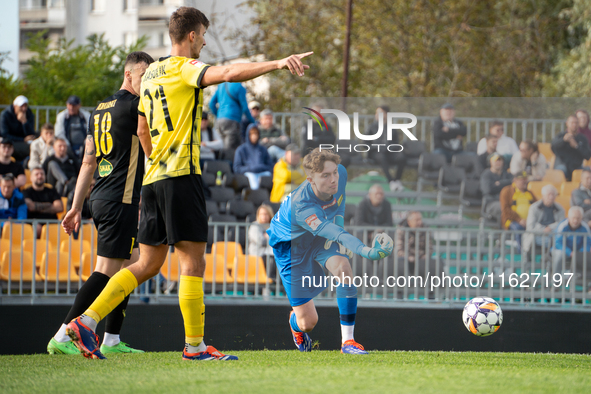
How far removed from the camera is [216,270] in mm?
8453

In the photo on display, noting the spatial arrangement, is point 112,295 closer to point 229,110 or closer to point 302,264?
point 302,264

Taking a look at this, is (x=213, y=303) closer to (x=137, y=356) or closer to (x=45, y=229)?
(x=45, y=229)

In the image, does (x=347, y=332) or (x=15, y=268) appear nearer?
(x=347, y=332)

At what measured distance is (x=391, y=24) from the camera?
26531 millimetres

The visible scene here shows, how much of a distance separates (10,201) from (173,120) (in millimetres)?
5565

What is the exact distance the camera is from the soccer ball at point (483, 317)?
5.73m

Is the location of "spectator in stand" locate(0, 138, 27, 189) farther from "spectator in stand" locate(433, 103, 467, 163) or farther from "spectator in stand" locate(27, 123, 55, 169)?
"spectator in stand" locate(433, 103, 467, 163)

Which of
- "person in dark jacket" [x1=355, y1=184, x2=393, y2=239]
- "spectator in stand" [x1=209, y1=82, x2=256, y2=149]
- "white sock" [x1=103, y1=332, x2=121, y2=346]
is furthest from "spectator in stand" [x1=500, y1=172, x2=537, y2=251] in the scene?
"spectator in stand" [x1=209, y1=82, x2=256, y2=149]

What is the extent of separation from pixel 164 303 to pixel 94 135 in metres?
3.41

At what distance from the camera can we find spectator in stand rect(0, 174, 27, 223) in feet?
29.5

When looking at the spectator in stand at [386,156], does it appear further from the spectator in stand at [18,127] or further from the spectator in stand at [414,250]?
the spectator in stand at [18,127]

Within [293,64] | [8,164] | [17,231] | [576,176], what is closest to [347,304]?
[293,64]

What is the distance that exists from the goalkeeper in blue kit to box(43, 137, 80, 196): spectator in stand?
5.42 m

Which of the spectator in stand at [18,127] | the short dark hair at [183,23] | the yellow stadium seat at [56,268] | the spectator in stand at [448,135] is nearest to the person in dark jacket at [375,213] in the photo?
the spectator in stand at [448,135]
